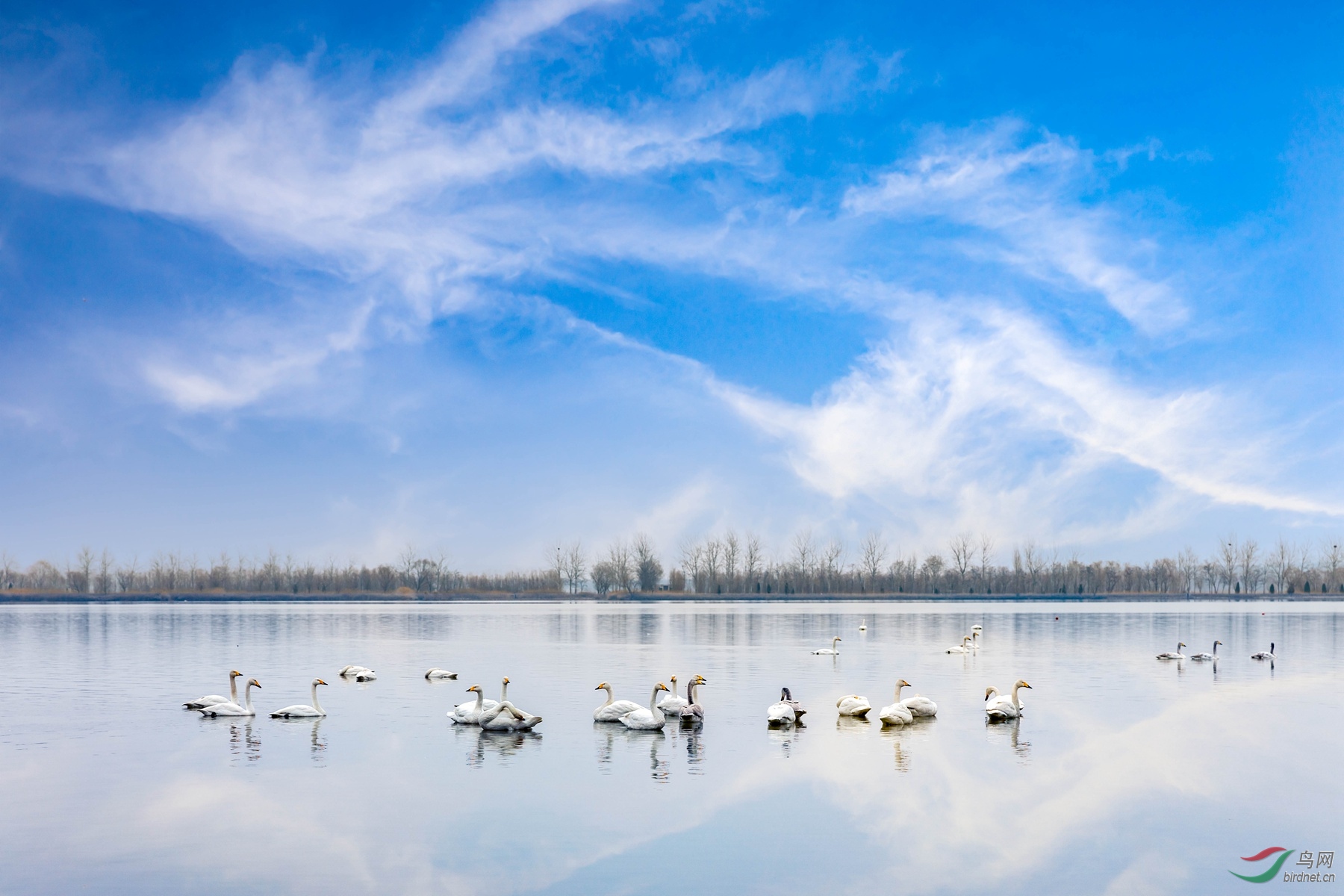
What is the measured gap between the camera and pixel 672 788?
12.6 meters

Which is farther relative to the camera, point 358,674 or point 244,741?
point 358,674

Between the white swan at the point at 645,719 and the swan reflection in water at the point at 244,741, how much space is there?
573 centimetres

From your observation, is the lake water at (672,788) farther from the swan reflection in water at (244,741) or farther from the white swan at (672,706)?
the white swan at (672,706)

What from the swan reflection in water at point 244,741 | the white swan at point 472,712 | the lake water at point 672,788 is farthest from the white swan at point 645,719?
the swan reflection in water at point 244,741

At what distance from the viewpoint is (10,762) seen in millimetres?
14141

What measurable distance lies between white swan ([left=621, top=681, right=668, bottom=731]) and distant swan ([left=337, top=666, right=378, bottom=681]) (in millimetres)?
10239

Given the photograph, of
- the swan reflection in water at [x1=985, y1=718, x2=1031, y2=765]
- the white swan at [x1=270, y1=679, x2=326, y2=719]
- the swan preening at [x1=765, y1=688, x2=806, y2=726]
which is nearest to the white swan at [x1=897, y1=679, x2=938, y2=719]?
the swan reflection in water at [x1=985, y1=718, x2=1031, y2=765]

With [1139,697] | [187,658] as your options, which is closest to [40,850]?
[1139,697]

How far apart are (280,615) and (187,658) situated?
43.0m

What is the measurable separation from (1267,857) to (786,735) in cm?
757

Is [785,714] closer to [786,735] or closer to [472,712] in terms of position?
[786,735]

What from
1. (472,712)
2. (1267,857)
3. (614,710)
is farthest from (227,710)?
(1267,857)

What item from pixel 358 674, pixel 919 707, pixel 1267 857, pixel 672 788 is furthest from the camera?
pixel 358 674

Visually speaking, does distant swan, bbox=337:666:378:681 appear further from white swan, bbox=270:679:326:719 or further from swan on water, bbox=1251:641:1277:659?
swan on water, bbox=1251:641:1277:659
